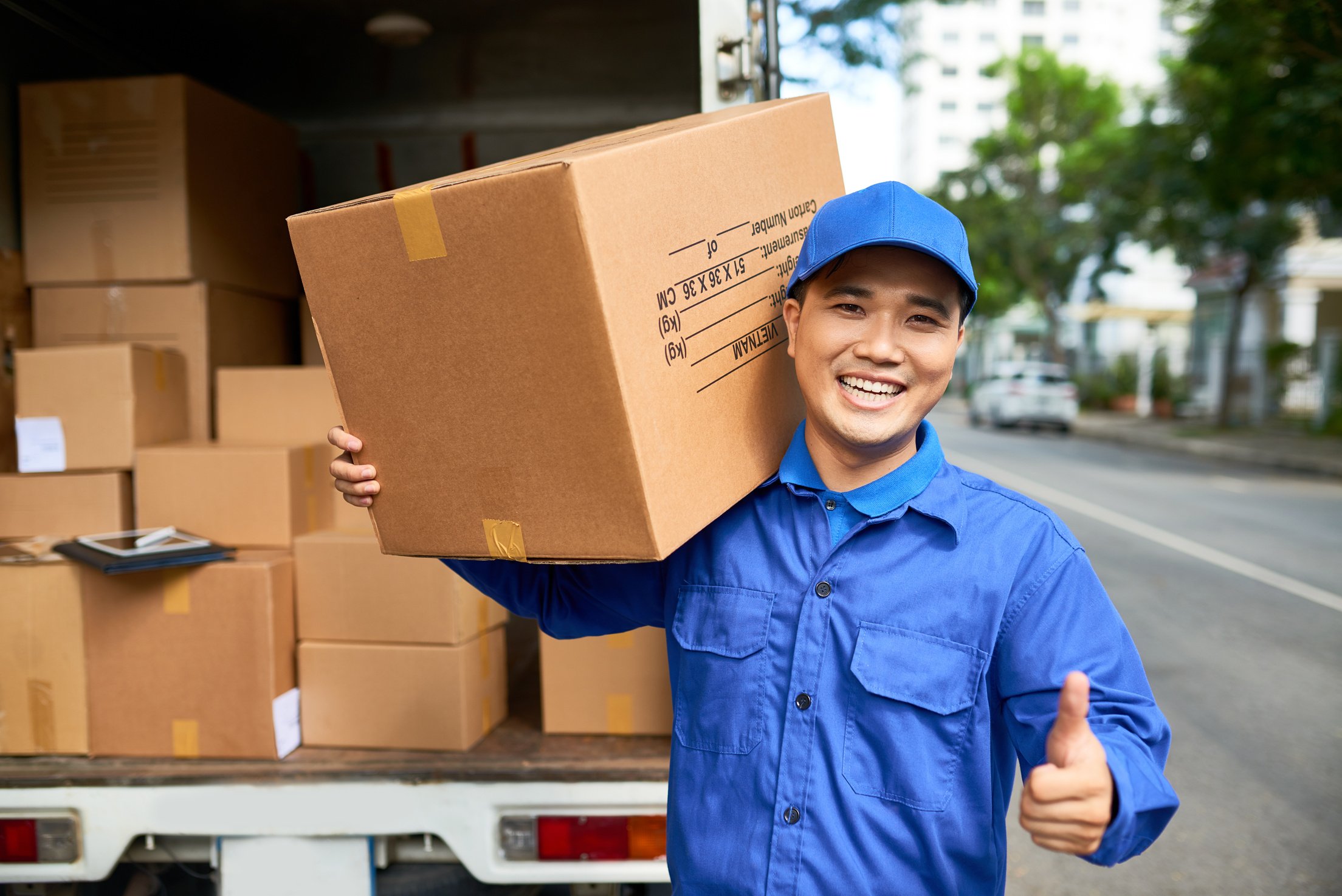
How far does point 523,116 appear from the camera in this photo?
3609 millimetres

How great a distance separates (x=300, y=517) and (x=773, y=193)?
1.49 meters

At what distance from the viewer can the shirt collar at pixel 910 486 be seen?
139cm

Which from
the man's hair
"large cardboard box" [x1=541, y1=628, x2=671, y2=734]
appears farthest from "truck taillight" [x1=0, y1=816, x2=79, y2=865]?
the man's hair

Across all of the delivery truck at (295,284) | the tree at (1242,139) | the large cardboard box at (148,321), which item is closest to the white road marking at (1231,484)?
the tree at (1242,139)

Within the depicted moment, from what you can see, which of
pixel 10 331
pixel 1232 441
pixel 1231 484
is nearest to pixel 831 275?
pixel 10 331

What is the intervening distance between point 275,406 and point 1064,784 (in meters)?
2.31

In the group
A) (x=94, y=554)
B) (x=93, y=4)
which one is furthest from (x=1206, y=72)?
(x=94, y=554)

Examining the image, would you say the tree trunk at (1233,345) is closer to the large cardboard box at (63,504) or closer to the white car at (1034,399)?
the white car at (1034,399)

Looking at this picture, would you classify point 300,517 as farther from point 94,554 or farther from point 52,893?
point 52,893

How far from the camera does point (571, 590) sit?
5.42 feet

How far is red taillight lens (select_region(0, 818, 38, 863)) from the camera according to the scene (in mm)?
1952

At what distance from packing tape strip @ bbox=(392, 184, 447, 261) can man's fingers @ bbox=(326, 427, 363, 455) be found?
0.31m

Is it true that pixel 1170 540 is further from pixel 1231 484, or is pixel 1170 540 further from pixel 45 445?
pixel 45 445

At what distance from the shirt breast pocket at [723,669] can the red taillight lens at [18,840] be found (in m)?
1.35
